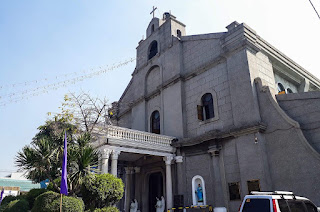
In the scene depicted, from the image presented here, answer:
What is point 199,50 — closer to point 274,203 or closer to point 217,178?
point 217,178

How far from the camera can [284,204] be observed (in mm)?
6961

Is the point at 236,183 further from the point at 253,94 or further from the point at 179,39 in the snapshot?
the point at 179,39

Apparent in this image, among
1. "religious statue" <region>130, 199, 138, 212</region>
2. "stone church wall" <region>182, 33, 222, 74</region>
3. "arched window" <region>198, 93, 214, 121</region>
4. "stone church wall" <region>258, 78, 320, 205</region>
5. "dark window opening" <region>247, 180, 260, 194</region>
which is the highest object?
"stone church wall" <region>182, 33, 222, 74</region>

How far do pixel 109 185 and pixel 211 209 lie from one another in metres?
6.69

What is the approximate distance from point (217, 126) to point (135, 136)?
549cm

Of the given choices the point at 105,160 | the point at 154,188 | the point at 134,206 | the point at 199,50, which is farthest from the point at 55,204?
the point at 199,50

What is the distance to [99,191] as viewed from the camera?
11430mm

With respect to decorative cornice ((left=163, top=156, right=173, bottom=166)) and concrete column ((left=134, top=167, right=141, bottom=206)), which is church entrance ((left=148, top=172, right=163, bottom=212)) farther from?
decorative cornice ((left=163, top=156, right=173, bottom=166))

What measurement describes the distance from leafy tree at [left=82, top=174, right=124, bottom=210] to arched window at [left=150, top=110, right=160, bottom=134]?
10.2 meters

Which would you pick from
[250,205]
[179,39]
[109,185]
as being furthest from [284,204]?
[179,39]

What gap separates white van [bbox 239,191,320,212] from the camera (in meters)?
6.78

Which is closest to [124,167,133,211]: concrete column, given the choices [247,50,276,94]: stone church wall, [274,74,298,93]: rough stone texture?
[247,50,276,94]: stone church wall

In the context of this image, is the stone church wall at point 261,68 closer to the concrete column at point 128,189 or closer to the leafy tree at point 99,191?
the leafy tree at point 99,191

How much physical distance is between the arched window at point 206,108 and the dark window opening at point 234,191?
4999 mm
